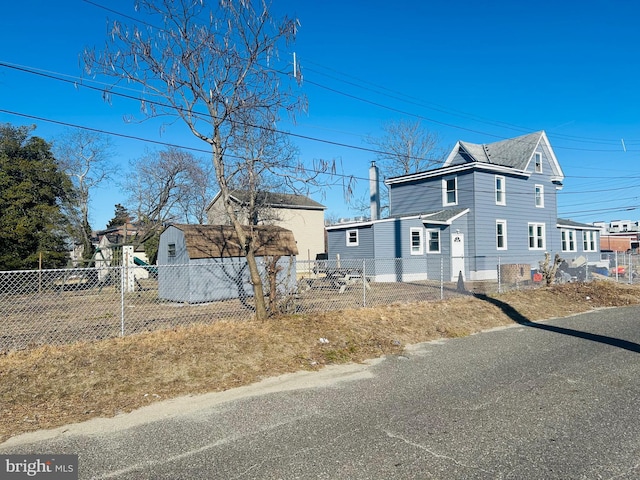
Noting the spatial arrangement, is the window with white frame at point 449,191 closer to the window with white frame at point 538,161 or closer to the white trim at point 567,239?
A: the window with white frame at point 538,161

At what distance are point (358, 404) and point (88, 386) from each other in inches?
129

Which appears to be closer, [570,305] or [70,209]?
[570,305]

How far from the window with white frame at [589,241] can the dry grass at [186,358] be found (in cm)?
2409

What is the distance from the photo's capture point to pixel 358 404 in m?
5.11

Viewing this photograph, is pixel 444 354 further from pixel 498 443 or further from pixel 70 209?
pixel 70 209

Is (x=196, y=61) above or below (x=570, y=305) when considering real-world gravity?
above

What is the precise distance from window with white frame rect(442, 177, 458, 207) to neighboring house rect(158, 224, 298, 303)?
39.6ft

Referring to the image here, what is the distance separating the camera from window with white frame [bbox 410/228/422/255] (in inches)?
901

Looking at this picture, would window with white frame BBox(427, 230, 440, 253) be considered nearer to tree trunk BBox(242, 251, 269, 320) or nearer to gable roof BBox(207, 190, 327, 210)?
gable roof BBox(207, 190, 327, 210)

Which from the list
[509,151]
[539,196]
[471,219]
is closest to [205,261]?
[471,219]

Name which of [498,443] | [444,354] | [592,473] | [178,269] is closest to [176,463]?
[498,443]

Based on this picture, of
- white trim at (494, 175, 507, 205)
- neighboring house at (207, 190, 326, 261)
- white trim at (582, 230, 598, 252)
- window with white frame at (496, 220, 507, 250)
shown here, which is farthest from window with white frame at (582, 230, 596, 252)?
neighboring house at (207, 190, 326, 261)

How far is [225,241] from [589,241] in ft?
87.5

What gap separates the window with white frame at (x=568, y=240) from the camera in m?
28.7
